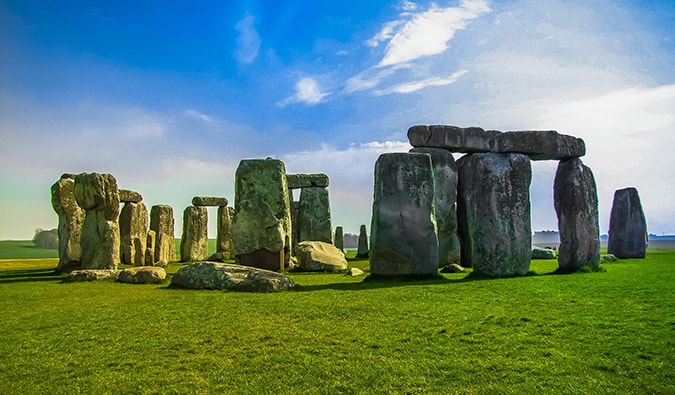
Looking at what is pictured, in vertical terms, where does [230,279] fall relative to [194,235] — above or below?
below

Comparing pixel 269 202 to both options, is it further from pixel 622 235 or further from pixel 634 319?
pixel 622 235

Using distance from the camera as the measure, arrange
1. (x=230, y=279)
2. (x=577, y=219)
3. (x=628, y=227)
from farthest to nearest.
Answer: (x=628, y=227)
(x=577, y=219)
(x=230, y=279)

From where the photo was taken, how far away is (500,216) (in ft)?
32.2

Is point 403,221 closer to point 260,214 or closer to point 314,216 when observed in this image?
point 260,214

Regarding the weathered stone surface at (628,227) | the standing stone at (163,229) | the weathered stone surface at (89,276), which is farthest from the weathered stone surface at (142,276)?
the weathered stone surface at (628,227)

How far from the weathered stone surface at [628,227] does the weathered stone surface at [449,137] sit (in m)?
6.14

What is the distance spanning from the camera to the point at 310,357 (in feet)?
14.1

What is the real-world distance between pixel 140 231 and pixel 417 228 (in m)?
12.4

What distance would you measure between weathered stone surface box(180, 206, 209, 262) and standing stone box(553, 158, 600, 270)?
14.9 m

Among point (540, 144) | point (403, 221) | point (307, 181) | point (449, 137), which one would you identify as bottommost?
point (403, 221)

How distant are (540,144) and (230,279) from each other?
23.9ft

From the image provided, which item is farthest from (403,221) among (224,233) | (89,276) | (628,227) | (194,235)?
(194,235)

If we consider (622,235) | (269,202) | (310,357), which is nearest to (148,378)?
(310,357)

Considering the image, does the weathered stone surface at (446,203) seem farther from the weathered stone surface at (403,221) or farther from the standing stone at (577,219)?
the weathered stone surface at (403,221)
